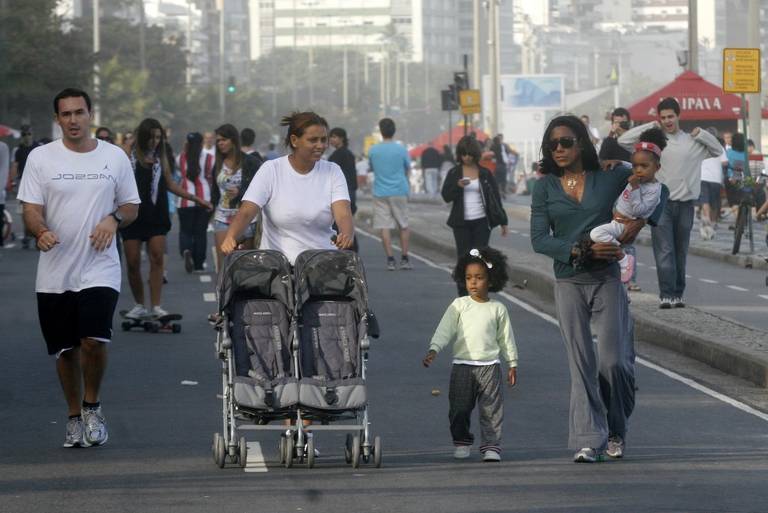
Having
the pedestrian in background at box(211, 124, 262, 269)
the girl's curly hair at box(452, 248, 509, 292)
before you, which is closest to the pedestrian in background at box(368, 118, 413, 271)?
the pedestrian in background at box(211, 124, 262, 269)

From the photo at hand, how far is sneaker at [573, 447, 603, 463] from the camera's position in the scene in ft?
31.7

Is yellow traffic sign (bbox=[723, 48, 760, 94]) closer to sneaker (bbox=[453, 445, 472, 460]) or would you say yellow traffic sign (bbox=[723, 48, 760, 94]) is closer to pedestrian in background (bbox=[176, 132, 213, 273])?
pedestrian in background (bbox=[176, 132, 213, 273])

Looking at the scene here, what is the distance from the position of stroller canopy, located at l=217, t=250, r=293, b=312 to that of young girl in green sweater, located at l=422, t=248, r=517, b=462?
2.63 feet

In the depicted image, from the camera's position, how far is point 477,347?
32.2 ft

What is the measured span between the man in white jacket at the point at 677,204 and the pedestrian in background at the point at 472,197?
4.84 feet

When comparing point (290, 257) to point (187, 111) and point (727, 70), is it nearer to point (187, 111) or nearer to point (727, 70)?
point (727, 70)

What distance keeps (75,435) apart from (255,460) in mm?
1084

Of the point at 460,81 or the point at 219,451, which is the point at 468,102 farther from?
the point at 219,451

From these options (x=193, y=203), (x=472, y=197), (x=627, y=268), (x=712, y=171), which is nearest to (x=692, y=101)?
(x=712, y=171)

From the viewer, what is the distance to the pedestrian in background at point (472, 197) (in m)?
17.3

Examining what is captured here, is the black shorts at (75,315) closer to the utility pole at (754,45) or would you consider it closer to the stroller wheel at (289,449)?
the stroller wheel at (289,449)

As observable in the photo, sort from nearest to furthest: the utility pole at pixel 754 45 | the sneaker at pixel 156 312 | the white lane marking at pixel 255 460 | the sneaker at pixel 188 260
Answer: the white lane marking at pixel 255 460, the sneaker at pixel 156 312, the sneaker at pixel 188 260, the utility pole at pixel 754 45

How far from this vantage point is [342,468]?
31.3 ft

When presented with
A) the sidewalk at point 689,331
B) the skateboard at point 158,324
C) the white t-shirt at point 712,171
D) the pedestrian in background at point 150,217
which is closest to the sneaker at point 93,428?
the sidewalk at point 689,331
